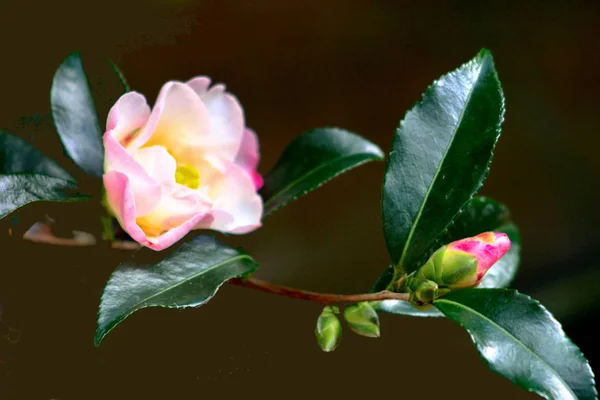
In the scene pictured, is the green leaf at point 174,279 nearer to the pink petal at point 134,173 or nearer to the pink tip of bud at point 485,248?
the pink petal at point 134,173

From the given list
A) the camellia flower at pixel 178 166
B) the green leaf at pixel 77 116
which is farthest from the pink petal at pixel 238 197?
A: the green leaf at pixel 77 116

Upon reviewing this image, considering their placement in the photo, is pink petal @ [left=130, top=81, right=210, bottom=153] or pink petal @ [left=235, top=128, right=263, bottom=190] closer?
pink petal @ [left=130, top=81, right=210, bottom=153]

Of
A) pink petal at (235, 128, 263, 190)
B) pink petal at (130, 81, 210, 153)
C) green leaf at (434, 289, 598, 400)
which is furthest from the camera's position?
pink petal at (235, 128, 263, 190)

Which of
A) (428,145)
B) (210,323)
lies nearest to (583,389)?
(428,145)

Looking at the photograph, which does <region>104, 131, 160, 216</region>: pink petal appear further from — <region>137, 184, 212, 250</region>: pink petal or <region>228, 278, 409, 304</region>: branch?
<region>228, 278, 409, 304</region>: branch

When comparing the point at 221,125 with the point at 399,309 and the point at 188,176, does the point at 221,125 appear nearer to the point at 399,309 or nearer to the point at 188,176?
the point at 188,176

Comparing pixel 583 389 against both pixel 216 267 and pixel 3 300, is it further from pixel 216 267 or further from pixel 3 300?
pixel 3 300

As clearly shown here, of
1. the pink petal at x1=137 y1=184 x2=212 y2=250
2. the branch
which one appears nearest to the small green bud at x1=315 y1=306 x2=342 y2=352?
the branch

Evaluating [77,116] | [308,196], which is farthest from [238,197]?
[308,196]
